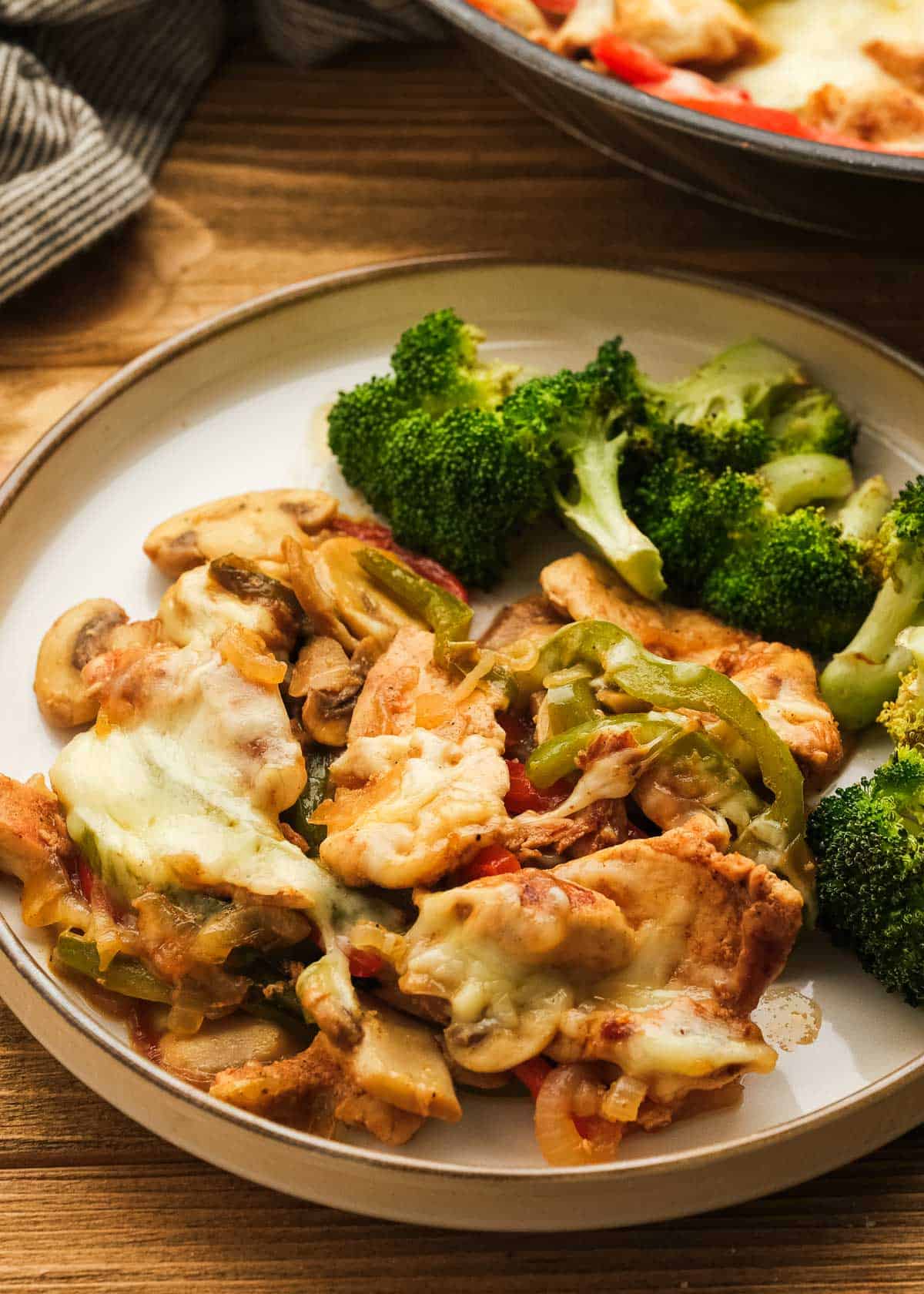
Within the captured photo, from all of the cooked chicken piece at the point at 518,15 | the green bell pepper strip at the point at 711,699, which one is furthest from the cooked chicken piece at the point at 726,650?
the cooked chicken piece at the point at 518,15

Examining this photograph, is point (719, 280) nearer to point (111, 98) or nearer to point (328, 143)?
point (328, 143)

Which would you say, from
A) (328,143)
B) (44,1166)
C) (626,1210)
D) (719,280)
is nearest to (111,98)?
(328,143)

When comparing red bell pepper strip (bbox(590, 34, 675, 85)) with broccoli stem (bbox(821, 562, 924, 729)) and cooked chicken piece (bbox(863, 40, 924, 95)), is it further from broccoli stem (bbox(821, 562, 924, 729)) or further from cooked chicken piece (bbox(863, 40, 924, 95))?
broccoli stem (bbox(821, 562, 924, 729))

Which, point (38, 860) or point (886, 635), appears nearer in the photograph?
point (38, 860)

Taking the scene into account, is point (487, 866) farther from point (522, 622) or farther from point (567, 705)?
point (522, 622)

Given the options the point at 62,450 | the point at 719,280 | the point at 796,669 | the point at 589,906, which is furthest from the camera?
the point at 719,280

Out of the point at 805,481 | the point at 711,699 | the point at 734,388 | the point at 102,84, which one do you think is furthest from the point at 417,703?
the point at 102,84

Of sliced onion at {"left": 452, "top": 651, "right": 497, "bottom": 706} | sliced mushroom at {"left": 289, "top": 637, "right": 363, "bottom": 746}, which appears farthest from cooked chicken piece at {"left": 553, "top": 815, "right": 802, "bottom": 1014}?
sliced mushroom at {"left": 289, "top": 637, "right": 363, "bottom": 746}
